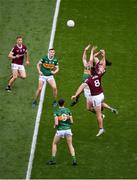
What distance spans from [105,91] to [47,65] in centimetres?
259

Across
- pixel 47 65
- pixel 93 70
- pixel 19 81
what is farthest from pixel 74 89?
pixel 93 70

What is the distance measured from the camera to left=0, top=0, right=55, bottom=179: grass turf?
21.3m

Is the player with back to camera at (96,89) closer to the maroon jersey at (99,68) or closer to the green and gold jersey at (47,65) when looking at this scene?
the maroon jersey at (99,68)

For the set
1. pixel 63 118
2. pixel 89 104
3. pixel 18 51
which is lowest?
pixel 63 118

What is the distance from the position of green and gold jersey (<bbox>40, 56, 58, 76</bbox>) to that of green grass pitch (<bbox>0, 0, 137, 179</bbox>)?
119 cm

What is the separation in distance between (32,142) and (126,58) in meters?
6.65

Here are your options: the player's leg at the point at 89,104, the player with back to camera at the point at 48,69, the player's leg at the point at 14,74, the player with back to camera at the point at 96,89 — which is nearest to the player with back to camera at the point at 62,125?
the player with back to camera at the point at 96,89

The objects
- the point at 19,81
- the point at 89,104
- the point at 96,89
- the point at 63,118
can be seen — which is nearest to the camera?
the point at 63,118

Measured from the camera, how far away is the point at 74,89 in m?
24.9

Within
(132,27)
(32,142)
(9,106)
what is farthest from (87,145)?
(132,27)

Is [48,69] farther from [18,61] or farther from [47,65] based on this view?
[18,61]

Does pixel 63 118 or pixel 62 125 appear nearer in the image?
pixel 63 118

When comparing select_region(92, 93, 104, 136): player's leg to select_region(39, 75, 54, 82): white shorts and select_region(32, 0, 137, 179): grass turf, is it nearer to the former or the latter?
select_region(32, 0, 137, 179): grass turf

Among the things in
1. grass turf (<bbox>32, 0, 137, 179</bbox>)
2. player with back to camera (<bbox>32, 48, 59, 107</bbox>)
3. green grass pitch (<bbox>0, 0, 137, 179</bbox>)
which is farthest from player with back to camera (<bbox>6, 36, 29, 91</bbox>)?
grass turf (<bbox>32, 0, 137, 179</bbox>)
